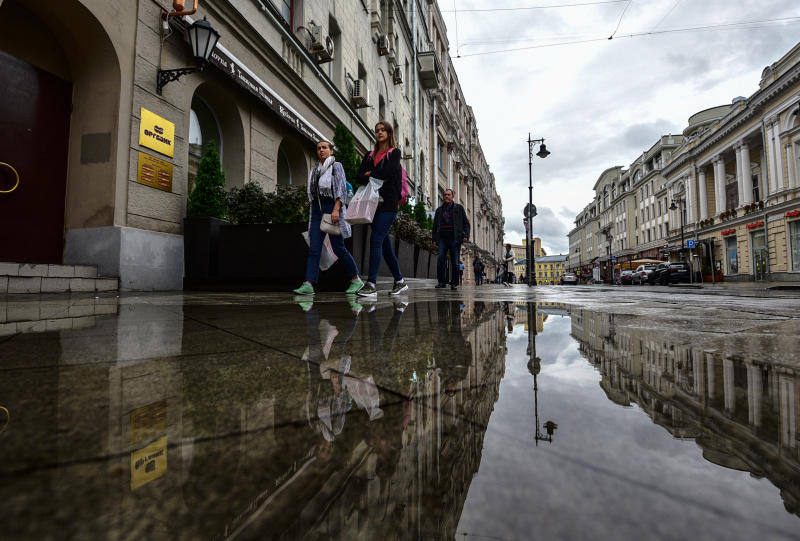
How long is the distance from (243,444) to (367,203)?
4480 mm

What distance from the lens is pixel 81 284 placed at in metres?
4.96

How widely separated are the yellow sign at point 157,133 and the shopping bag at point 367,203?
3.44 m

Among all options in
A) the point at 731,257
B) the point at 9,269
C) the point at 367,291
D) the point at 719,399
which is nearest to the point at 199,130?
Answer: the point at 9,269

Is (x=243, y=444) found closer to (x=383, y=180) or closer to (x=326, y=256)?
(x=326, y=256)

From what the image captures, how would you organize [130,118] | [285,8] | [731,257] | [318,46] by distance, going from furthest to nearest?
1. [731,257]
2. [318,46]
3. [285,8]
4. [130,118]

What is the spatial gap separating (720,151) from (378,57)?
1256 inches

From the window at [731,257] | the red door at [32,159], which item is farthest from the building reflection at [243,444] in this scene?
the window at [731,257]

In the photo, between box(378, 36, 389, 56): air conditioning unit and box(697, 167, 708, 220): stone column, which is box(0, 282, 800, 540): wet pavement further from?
box(697, 167, 708, 220): stone column

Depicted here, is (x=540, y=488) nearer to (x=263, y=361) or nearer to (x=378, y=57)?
(x=263, y=361)

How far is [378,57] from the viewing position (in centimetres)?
1571

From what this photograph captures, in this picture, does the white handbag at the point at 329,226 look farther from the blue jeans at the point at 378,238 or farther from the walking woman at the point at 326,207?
the blue jeans at the point at 378,238

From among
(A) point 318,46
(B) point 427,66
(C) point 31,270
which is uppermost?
(B) point 427,66

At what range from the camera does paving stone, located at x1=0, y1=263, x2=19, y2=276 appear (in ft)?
14.2

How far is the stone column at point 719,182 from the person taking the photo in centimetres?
3328
